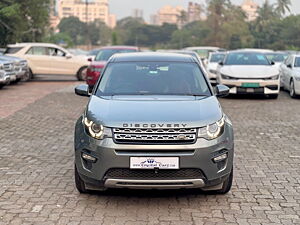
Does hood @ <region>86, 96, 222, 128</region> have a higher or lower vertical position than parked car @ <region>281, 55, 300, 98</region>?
higher

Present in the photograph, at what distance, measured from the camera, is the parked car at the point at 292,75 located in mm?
14734

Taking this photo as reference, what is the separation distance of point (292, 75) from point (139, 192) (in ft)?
35.7

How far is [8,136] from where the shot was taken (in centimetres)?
874

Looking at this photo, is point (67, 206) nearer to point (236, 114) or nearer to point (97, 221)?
point (97, 221)

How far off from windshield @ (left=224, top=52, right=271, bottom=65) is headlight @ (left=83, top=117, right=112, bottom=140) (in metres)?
11.1

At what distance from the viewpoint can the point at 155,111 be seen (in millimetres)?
5137

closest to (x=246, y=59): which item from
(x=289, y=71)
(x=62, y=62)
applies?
(x=289, y=71)

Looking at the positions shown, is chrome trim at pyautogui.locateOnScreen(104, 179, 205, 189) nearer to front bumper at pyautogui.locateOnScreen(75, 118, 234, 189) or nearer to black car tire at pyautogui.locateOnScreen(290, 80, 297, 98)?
front bumper at pyautogui.locateOnScreen(75, 118, 234, 189)

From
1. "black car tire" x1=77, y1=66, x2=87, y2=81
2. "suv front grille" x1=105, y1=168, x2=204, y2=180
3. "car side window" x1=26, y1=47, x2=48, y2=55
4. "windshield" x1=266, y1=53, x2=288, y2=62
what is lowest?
"black car tire" x1=77, y1=66, x2=87, y2=81

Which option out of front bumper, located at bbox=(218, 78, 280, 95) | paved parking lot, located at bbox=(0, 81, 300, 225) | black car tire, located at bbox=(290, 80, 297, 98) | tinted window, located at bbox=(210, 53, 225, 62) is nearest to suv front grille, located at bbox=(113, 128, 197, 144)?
paved parking lot, located at bbox=(0, 81, 300, 225)

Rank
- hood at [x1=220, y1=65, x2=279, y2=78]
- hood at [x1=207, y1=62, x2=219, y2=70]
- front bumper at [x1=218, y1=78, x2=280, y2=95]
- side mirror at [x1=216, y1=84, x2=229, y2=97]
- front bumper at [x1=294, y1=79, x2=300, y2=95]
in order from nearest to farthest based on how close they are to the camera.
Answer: side mirror at [x1=216, y1=84, x2=229, y2=97] → front bumper at [x1=218, y1=78, x2=280, y2=95] → hood at [x1=220, y1=65, x2=279, y2=78] → front bumper at [x1=294, y1=79, x2=300, y2=95] → hood at [x1=207, y1=62, x2=219, y2=70]

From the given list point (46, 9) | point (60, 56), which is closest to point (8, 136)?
point (60, 56)

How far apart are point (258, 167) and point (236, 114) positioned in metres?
4.96

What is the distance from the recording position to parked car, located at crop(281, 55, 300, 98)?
14.7 meters
